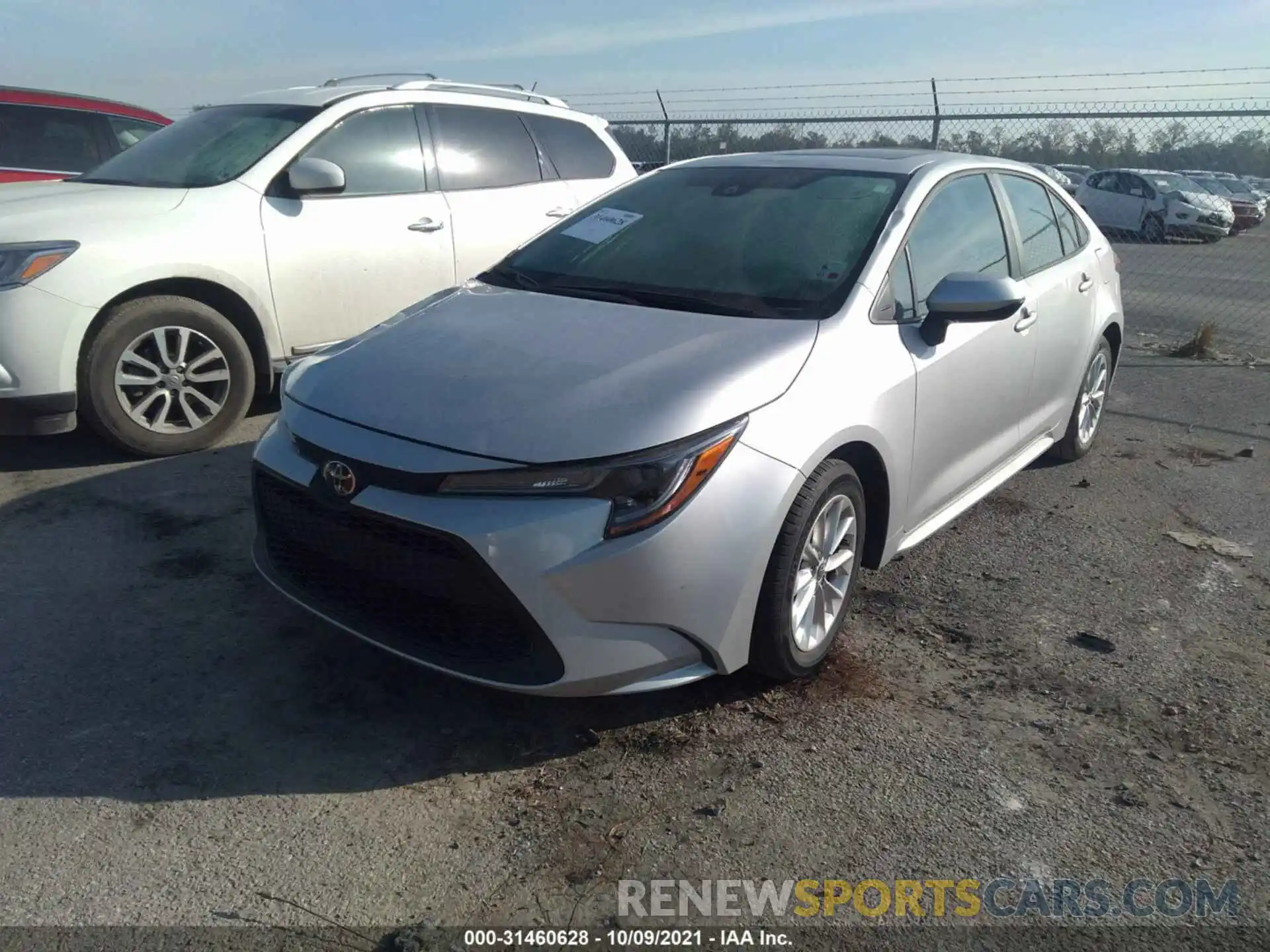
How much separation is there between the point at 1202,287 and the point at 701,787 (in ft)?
46.5

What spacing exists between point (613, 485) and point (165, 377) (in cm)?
329

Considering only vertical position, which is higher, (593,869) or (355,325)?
(355,325)

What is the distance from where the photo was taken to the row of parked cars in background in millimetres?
20906

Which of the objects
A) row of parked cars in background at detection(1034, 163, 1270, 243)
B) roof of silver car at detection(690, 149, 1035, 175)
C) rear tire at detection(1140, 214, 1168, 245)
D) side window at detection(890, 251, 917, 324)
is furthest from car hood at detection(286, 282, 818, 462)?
rear tire at detection(1140, 214, 1168, 245)

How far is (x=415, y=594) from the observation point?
9.18ft

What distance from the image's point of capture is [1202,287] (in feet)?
47.0

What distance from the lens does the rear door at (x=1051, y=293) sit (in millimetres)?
4539

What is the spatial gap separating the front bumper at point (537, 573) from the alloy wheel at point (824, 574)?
26 centimetres

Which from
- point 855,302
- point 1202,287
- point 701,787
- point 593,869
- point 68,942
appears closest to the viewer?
point 68,942

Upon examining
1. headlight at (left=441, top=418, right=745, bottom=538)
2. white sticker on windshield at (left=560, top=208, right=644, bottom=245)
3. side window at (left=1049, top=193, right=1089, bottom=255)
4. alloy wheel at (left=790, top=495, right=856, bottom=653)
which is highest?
white sticker on windshield at (left=560, top=208, right=644, bottom=245)

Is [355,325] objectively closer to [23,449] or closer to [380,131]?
[380,131]

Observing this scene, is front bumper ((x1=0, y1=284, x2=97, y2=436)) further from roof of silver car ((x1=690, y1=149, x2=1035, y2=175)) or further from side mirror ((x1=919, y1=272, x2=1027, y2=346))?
side mirror ((x1=919, y1=272, x2=1027, y2=346))

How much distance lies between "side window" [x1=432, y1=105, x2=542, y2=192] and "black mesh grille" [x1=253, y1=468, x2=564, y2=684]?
371cm

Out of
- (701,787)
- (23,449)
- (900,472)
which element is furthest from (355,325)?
(701,787)
